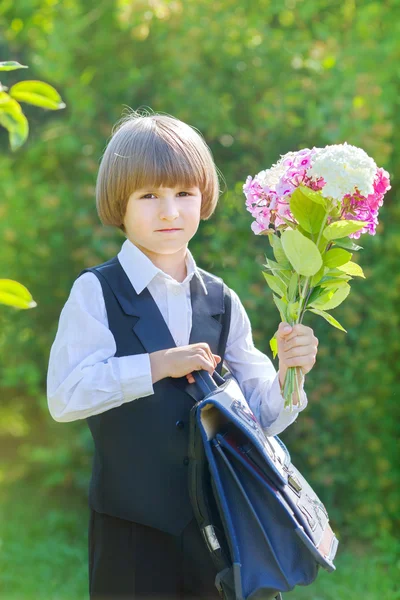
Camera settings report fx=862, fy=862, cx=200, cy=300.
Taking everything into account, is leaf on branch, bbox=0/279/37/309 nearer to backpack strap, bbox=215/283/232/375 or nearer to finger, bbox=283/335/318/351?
finger, bbox=283/335/318/351

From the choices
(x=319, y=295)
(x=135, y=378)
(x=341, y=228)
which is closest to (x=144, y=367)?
(x=135, y=378)

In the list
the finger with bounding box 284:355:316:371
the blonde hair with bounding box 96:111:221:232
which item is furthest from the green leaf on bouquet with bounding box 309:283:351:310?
the blonde hair with bounding box 96:111:221:232

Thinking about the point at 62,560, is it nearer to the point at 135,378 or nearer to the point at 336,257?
the point at 135,378

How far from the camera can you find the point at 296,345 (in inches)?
75.7

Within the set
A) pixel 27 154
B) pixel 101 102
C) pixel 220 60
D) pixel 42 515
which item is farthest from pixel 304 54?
pixel 42 515

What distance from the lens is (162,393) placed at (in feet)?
6.60

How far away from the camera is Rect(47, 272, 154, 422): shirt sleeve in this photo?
1.92m

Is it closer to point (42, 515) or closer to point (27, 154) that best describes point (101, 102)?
point (27, 154)

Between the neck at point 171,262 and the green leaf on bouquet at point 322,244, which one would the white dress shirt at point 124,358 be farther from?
the green leaf on bouquet at point 322,244

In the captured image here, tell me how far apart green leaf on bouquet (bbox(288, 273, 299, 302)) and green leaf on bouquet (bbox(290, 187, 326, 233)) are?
0.11 m

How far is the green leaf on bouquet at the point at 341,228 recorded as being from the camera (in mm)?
1812

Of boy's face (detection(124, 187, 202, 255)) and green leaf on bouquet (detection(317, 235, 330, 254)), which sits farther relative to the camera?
boy's face (detection(124, 187, 202, 255))

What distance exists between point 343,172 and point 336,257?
0.19m

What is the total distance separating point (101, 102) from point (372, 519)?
2.20 m
